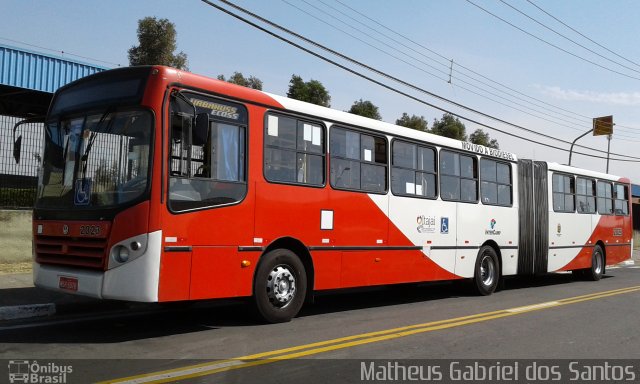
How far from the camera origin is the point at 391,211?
9.68m

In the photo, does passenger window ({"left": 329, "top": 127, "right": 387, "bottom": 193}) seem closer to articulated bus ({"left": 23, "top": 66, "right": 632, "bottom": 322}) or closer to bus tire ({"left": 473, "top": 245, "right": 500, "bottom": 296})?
articulated bus ({"left": 23, "top": 66, "right": 632, "bottom": 322})

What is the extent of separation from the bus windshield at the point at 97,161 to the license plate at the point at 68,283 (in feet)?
2.81

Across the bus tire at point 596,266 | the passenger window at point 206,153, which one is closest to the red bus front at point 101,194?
the passenger window at point 206,153

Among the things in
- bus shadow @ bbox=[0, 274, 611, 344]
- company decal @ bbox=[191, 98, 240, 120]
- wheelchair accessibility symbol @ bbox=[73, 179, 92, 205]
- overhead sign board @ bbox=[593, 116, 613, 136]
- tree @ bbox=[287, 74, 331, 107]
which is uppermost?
tree @ bbox=[287, 74, 331, 107]

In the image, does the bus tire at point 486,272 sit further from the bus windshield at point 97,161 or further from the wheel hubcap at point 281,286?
Answer: the bus windshield at point 97,161

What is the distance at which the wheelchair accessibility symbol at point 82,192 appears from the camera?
6.71 m

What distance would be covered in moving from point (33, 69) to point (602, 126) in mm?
26522

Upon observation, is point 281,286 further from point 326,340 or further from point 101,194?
point 101,194

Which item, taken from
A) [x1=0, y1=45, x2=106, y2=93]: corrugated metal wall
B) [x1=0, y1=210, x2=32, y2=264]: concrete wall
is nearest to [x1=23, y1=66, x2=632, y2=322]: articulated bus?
[x1=0, y1=210, x2=32, y2=264]: concrete wall

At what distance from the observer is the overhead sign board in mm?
29000

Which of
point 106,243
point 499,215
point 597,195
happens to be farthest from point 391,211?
point 597,195

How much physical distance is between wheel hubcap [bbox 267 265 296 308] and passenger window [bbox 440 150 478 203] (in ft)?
14.1

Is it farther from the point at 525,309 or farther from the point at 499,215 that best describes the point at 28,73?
the point at 525,309

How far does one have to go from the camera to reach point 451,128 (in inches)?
1713
